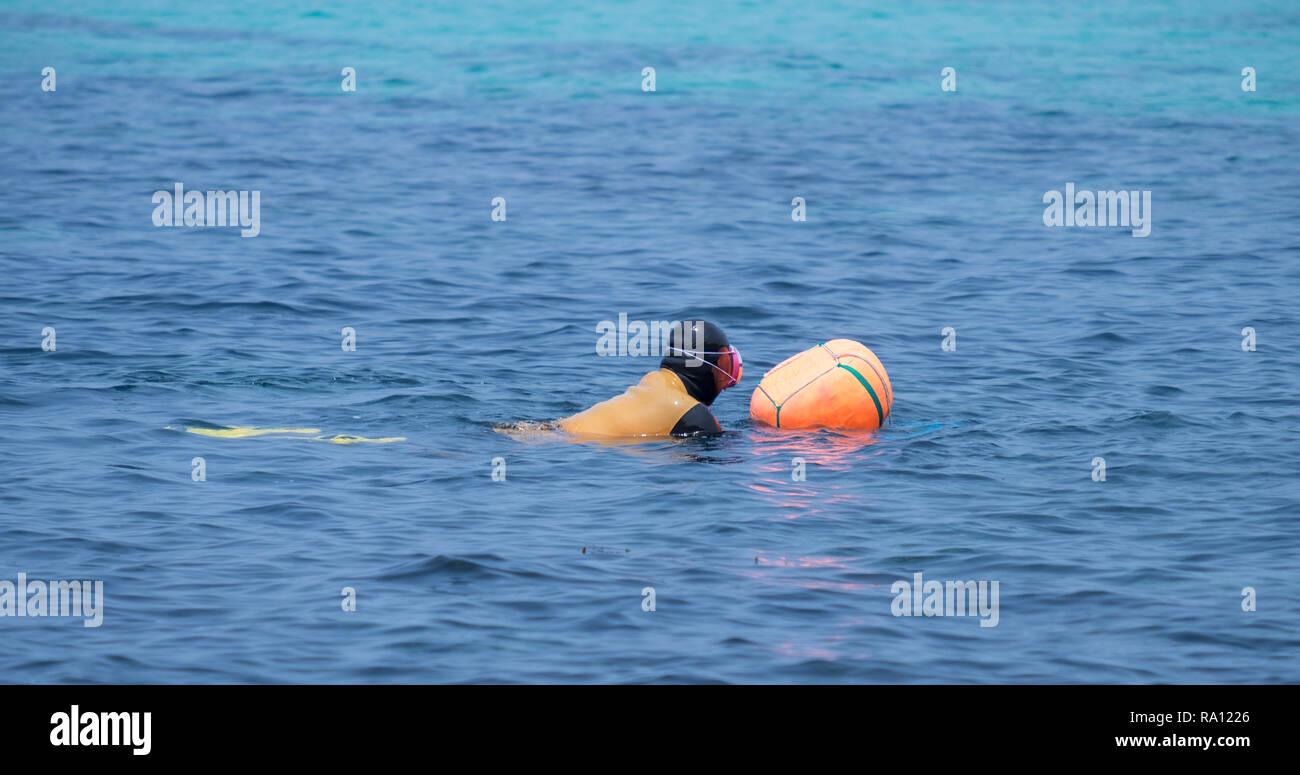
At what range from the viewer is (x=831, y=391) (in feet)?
41.5

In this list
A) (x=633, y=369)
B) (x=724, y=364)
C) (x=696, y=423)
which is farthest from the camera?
(x=633, y=369)

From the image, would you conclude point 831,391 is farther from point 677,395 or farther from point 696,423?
point 677,395

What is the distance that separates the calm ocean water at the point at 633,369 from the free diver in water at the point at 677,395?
22cm

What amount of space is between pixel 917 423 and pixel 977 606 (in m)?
4.45

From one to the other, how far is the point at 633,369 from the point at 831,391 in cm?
380

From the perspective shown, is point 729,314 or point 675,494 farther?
point 729,314

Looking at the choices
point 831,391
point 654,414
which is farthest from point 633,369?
point 831,391

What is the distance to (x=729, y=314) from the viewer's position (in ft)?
60.4

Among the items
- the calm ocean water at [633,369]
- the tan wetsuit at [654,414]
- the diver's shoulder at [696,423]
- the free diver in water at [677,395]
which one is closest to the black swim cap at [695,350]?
the free diver in water at [677,395]

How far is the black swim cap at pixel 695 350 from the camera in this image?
498 inches

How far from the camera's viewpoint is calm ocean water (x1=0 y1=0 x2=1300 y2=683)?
8.78 meters

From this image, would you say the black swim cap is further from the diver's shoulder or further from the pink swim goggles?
the diver's shoulder

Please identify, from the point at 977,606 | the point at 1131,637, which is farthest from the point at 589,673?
the point at 1131,637

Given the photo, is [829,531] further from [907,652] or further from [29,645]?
[29,645]
